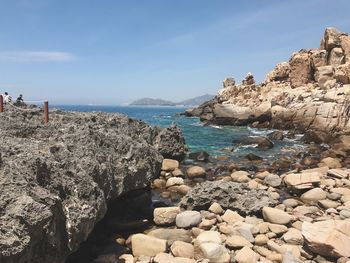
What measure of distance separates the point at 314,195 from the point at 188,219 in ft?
21.1

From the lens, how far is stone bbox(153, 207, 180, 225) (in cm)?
1234

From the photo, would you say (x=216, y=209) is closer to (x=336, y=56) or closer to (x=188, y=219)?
(x=188, y=219)

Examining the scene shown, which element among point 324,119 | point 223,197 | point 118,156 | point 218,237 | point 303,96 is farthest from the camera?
point 303,96

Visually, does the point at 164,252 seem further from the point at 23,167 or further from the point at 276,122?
the point at 276,122

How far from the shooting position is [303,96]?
50.9 meters

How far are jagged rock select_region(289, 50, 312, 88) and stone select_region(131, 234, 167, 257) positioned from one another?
61134mm

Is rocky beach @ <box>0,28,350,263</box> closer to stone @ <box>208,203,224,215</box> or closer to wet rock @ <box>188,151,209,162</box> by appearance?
stone @ <box>208,203,224,215</box>

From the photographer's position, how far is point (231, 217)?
12609 millimetres

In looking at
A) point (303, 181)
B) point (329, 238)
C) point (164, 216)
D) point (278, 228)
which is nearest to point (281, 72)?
point (303, 181)

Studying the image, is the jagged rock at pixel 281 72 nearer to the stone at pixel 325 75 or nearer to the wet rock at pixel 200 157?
the stone at pixel 325 75

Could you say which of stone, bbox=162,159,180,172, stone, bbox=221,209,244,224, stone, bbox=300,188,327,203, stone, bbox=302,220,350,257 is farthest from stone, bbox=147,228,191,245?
stone, bbox=162,159,180,172

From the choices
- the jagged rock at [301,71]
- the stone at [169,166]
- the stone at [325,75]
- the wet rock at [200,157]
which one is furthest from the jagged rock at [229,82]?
the stone at [169,166]

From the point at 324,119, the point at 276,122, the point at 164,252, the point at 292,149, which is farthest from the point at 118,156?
the point at 276,122

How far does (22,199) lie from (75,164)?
272 centimetres
